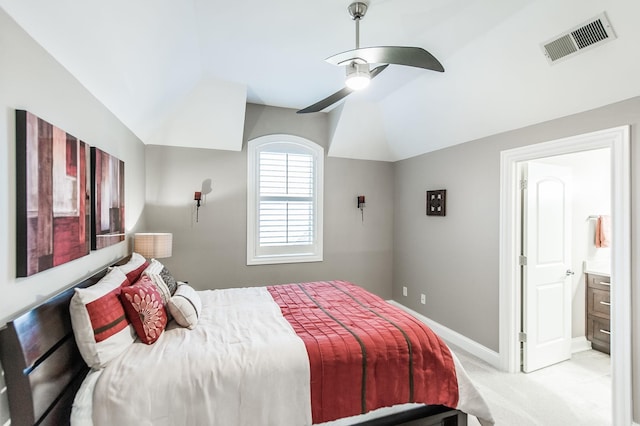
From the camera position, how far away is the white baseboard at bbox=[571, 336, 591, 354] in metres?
3.36

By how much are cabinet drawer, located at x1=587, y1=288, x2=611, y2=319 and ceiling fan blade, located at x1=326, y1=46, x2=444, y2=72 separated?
332 cm

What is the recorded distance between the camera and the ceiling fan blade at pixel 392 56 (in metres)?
1.78

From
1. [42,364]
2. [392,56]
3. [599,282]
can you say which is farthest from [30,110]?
Result: [599,282]

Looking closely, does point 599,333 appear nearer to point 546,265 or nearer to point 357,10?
point 546,265

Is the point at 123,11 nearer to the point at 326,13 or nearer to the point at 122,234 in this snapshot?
the point at 326,13

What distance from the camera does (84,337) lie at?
1.42 m

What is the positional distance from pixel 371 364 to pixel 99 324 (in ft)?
4.78

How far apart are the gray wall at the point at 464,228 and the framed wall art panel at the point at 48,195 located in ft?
11.4

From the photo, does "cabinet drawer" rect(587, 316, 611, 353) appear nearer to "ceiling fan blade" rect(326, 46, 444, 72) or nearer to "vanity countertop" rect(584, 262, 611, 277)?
"vanity countertop" rect(584, 262, 611, 277)

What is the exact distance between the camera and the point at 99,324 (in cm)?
148

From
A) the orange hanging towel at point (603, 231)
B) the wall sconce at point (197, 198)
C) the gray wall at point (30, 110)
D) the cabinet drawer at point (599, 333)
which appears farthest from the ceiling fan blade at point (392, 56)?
the cabinet drawer at point (599, 333)

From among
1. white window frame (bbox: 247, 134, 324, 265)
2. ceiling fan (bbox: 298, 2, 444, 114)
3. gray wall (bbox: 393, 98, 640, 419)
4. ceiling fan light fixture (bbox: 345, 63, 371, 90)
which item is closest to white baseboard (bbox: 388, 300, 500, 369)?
gray wall (bbox: 393, 98, 640, 419)

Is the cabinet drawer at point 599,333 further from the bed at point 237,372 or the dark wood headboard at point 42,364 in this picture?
the dark wood headboard at point 42,364

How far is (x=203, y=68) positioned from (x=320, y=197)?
2151mm
